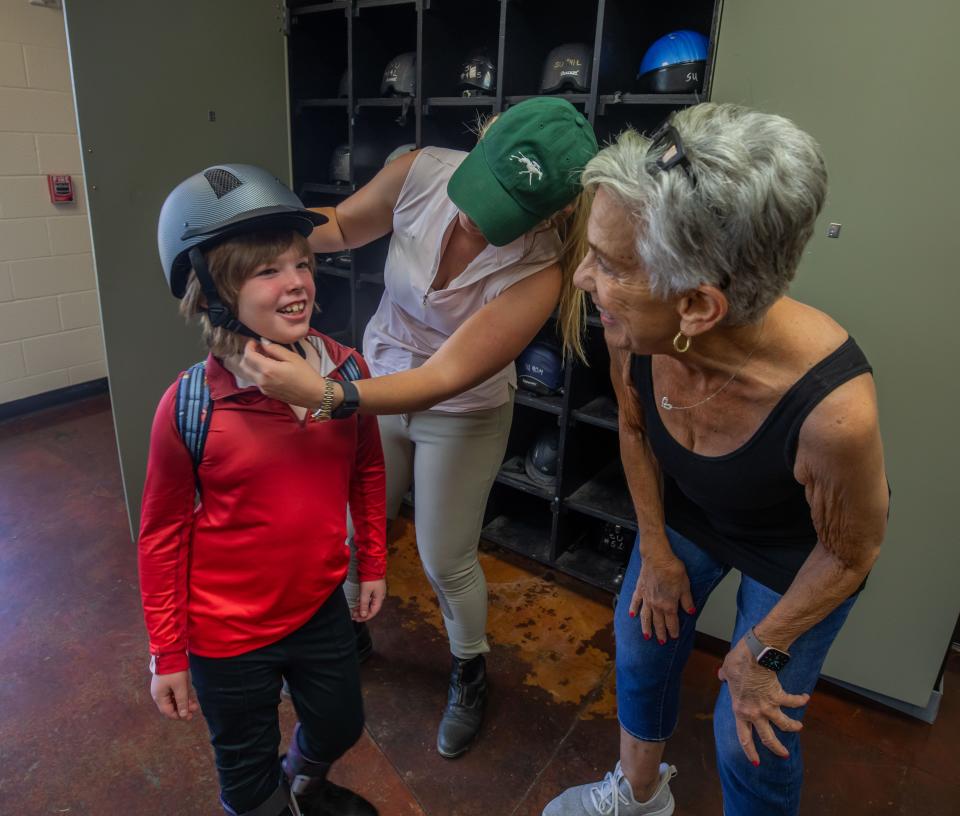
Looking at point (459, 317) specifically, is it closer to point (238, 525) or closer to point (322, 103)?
point (238, 525)

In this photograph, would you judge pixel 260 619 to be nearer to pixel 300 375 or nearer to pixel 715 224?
pixel 300 375

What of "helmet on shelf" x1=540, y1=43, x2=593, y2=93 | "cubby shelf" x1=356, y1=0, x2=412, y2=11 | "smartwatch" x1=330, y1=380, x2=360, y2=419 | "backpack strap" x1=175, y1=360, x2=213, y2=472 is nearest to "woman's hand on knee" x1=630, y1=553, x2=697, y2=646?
"smartwatch" x1=330, y1=380, x2=360, y2=419

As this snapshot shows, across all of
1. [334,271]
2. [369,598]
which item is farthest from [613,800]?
[334,271]

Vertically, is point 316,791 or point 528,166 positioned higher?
point 528,166

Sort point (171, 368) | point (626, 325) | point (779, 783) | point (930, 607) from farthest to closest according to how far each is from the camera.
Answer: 1. point (171, 368)
2. point (930, 607)
3. point (779, 783)
4. point (626, 325)

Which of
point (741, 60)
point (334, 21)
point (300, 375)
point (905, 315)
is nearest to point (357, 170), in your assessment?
point (334, 21)

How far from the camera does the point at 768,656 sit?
1.12 meters

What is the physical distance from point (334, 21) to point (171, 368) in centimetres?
152

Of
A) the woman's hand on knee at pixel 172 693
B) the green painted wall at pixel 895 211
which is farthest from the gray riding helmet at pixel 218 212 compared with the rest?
the green painted wall at pixel 895 211

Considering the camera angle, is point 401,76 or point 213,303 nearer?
point 213,303

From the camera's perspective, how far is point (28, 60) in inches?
127

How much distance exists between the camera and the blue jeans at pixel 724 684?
116 cm

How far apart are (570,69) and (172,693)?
196 cm

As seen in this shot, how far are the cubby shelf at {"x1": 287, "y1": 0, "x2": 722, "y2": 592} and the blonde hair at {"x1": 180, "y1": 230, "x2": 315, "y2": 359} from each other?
1.22 meters
